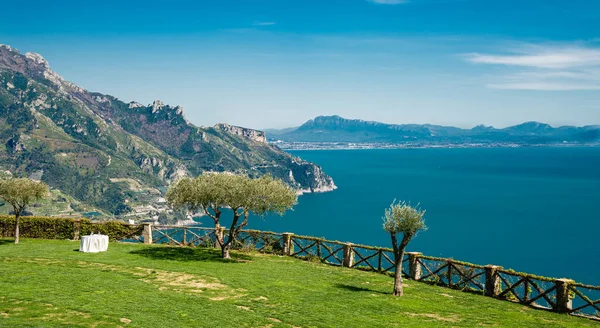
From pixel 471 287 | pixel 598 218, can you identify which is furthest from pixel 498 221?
pixel 471 287

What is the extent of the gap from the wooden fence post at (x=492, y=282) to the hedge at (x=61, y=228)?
26236 mm

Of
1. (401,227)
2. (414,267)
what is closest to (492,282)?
(414,267)

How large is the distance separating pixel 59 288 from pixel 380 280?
1670 cm

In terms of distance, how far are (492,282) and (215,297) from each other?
1481 centimetres

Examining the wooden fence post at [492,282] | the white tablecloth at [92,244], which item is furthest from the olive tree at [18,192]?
the wooden fence post at [492,282]

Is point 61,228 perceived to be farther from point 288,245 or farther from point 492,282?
point 492,282

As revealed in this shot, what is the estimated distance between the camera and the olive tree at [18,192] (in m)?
33.8

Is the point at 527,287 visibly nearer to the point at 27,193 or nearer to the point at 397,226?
the point at 397,226

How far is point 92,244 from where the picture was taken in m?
30.5

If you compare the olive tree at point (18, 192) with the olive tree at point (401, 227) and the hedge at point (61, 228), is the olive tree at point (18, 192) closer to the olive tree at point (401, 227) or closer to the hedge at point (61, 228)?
the hedge at point (61, 228)

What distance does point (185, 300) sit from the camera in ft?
62.2

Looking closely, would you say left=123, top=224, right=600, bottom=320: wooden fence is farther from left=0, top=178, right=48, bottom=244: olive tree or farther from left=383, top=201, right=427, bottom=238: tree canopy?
left=0, top=178, right=48, bottom=244: olive tree

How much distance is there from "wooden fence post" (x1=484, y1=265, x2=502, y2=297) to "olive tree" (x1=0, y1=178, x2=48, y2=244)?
104ft

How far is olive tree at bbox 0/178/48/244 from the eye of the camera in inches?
1329
